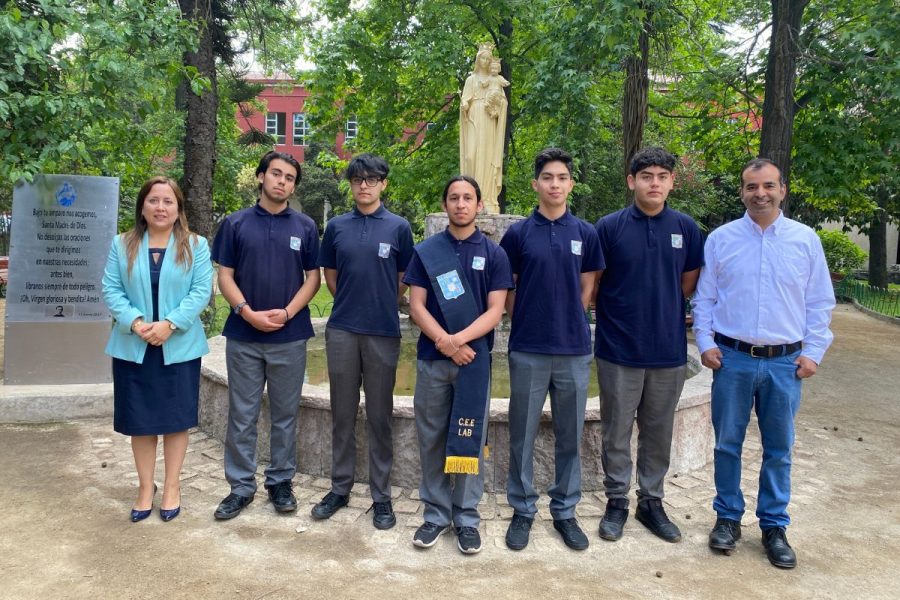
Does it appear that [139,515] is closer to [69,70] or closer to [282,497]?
[282,497]

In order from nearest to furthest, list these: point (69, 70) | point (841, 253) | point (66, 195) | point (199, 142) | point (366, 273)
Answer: point (366, 273), point (69, 70), point (66, 195), point (199, 142), point (841, 253)

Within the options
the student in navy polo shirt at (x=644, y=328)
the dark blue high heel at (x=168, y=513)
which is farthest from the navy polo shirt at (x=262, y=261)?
the student in navy polo shirt at (x=644, y=328)


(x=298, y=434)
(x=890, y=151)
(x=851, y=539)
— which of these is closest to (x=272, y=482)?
(x=298, y=434)

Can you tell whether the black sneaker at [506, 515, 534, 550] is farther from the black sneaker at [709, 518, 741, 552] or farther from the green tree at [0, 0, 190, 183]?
the green tree at [0, 0, 190, 183]

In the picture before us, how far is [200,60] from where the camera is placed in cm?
927

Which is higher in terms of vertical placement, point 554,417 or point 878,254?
point 878,254

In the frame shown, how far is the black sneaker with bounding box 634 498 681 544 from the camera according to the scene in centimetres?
363

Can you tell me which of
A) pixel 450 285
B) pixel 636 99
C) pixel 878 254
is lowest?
pixel 450 285

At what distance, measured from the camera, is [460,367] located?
3393mm

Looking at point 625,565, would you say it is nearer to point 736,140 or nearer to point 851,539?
point 851,539

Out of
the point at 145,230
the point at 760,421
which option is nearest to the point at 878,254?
the point at 760,421

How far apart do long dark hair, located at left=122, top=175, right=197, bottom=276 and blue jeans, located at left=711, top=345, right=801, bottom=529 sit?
2.91 meters

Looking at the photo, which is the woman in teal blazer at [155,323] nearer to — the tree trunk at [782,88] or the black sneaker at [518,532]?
the black sneaker at [518,532]

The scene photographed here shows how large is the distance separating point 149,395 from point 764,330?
3.20 metres
